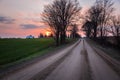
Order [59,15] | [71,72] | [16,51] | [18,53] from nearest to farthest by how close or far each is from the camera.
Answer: [71,72] → [18,53] → [16,51] → [59,15]

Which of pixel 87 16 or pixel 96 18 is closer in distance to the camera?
pixel 96 18

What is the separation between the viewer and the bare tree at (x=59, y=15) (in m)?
48.7

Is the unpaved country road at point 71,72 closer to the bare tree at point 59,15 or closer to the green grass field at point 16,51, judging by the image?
the green grass field at point 16,51

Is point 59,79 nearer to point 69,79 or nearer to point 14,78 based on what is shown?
point 69,79

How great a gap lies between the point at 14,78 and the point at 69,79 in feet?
8.81

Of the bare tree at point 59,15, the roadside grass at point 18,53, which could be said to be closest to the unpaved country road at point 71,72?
the roadside grass at point 18,53

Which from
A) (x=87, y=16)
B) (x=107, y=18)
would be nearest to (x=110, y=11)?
(x=107, y=18)

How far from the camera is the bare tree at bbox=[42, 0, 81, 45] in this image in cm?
4872

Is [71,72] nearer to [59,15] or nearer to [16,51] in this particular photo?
[16,51]

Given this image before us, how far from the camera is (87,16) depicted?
77812 millimetres

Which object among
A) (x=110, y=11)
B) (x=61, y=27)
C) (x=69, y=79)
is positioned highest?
(x=110, y=11)

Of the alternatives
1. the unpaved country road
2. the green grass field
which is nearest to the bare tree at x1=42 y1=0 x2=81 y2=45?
the green grass field

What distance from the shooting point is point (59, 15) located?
51781 millimetres

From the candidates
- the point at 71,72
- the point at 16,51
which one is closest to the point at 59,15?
the point at 16,51
